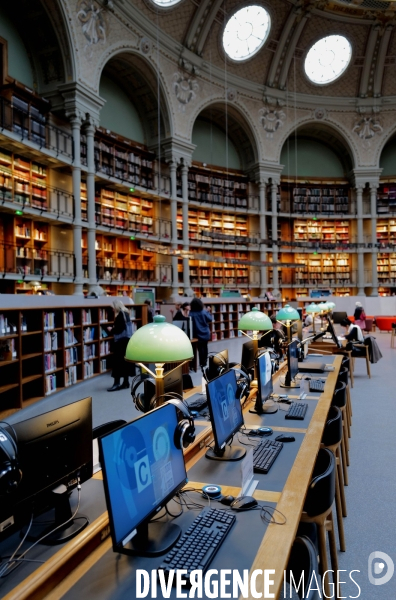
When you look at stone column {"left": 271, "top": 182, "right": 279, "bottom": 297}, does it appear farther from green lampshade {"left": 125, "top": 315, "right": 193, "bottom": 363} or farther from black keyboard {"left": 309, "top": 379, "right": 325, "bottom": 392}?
green lampshade {"left": 125, "top": 315, "right": 193, "bottom": 363}

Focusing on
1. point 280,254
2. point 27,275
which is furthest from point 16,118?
point 280,254

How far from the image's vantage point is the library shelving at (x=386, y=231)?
21328 mm

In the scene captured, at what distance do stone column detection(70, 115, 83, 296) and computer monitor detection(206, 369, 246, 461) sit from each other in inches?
382

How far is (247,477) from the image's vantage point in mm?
1922

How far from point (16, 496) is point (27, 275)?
30.8ft

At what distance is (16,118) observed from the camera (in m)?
10.4

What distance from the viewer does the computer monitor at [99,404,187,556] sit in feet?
4.25

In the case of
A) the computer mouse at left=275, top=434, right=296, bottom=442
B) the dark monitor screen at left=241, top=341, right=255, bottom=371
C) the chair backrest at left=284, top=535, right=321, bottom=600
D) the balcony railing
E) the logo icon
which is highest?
the balcony railing

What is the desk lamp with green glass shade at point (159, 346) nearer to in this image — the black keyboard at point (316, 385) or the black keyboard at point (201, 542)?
the black keyboard at point (201, 542)

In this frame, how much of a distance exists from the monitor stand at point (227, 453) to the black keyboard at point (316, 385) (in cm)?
185

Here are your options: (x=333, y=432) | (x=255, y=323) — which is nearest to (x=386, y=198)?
(x=255, y=323)

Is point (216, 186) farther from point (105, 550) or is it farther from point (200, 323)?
point (105, 550)

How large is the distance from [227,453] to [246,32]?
741 inches

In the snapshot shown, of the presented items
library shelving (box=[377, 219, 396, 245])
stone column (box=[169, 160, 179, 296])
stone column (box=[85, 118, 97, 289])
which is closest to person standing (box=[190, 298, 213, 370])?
stone column (box=[85, 118, 97, 289])
